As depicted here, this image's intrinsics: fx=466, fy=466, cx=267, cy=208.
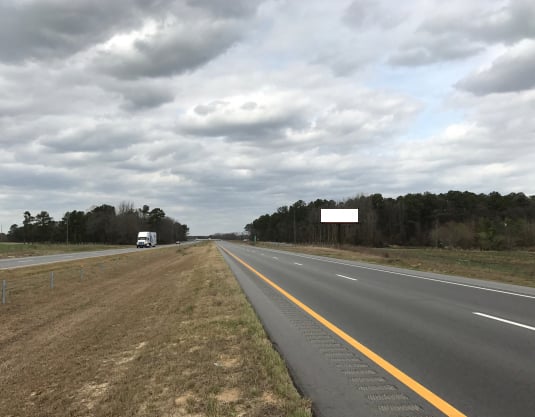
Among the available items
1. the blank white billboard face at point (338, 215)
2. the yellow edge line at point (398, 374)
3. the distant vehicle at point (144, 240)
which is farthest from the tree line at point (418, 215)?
the yellow edge line at point (398, 374)

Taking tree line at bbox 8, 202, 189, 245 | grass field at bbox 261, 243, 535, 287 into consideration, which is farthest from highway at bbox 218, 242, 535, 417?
tree line at bbox 8, 202, 189, 245

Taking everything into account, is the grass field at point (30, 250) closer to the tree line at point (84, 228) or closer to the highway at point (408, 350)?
the highway at point (408, 350)

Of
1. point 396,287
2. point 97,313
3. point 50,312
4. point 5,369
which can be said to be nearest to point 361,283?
point 396,287

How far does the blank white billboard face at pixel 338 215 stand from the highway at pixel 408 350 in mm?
71190

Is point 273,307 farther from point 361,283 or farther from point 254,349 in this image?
point 361,283

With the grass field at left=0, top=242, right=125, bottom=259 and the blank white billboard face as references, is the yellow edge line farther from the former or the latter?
the blank white billboard face

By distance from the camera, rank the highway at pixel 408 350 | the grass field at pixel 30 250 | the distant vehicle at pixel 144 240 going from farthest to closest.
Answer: the distant vehicle at pixel 144 240
the grass field at pixel 30 250
the highway at pixel 408 350

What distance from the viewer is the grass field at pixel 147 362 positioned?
5.06m

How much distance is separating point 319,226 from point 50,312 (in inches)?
6097

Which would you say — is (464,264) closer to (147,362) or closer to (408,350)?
(408,350)

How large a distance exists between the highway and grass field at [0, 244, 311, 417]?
0.54 meters

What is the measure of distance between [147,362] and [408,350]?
3959mm

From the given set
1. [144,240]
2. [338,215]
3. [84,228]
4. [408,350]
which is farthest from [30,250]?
[84,228]

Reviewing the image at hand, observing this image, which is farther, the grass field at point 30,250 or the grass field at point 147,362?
the grass field at point 30,250
